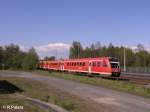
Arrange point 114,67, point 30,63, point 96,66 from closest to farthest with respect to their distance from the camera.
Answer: point 114,67 < point 96,66 < point 30,63

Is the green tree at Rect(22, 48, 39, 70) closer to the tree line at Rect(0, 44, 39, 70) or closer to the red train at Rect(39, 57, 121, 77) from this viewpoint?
the tree line at Rect(0, 44, 39, 70)

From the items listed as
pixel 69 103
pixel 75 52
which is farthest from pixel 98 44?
pixel 69 103

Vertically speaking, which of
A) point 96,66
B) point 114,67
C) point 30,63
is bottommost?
point 114,67

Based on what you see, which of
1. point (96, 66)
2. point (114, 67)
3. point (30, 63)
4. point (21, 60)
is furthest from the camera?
point (21, 60)

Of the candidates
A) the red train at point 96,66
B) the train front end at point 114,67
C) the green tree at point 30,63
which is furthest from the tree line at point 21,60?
the train front end at point 114,67

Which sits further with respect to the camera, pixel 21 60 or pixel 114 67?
pixel 21 60

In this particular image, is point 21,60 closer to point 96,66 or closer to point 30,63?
point 30,63

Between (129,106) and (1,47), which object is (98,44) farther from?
(129,106)

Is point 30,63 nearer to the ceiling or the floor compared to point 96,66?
nearer to the ceiling

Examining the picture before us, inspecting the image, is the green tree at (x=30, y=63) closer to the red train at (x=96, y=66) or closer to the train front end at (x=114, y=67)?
the red train at (x=96, y=66)

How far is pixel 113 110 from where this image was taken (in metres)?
15.7

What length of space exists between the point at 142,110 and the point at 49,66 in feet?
234

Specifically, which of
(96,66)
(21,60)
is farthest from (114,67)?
(21,60)

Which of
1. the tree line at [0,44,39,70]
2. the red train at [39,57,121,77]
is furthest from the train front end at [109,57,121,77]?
the tree line at [0,44,39,70]
